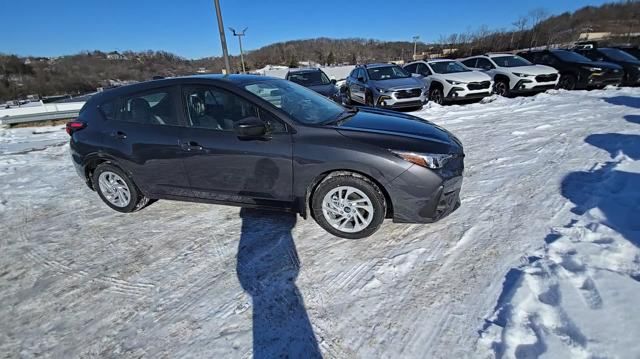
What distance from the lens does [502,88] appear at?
1187 centimetres

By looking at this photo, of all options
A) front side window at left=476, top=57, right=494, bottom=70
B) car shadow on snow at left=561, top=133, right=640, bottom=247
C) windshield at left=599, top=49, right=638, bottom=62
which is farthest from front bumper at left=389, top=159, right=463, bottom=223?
windshield at left=599, top=49, right=638, bottom=62

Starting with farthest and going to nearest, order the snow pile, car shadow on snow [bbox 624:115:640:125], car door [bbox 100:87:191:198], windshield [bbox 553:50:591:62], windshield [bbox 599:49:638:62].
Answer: windshield [bbox 599:49:638:62], windshield [bbox 553:50:591:62], car shadow on snow [bbox 624:115:640:125], car door [bbox 100:87:191:198], the snow pile

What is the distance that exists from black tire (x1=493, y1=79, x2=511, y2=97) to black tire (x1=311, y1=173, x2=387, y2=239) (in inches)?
438

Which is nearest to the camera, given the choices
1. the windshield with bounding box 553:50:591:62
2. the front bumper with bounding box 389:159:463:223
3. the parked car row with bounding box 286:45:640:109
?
the front bumper with bounding box 389:159:463:223

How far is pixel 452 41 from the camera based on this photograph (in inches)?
2776

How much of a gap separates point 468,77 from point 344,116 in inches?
354

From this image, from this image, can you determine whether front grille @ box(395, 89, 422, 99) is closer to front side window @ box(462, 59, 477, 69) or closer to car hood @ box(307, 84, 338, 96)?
car hood @ box(307, 84, 338, 96)

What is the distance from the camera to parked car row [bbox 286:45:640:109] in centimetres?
988

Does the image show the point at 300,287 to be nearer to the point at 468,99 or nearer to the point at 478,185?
the point at 478,185

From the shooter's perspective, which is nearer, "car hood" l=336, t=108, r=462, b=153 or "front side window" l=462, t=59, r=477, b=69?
"car hood" l=336, t=108, r=462, b=153

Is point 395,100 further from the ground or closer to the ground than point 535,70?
closer to the ground

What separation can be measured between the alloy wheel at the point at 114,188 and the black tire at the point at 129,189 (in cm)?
3

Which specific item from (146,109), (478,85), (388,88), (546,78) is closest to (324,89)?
(388,88)

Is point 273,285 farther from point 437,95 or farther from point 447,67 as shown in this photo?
point 447,67
